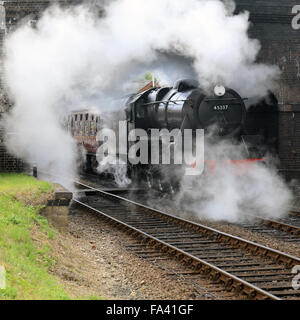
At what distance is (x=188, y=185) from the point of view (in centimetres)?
1058

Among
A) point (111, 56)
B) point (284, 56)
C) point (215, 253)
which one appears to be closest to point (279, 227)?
point (215, 253)

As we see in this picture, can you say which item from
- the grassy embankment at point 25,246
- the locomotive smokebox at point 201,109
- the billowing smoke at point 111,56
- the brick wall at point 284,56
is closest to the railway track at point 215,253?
the grassy embankment at point 25,246

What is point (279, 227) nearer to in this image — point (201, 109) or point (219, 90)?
point (201, 109)

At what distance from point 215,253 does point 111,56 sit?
23.7 feet

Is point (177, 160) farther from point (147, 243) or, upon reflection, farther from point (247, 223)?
point (147, 243)

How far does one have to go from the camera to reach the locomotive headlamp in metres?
10.7

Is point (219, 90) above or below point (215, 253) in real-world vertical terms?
above

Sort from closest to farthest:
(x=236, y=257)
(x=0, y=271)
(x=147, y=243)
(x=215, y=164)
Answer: (x=0, y=271) < (x=236, y=257) < (x=147, y=243) < (x=215, y=164)

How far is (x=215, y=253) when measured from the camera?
7.30 metres

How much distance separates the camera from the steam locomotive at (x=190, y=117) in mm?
10641

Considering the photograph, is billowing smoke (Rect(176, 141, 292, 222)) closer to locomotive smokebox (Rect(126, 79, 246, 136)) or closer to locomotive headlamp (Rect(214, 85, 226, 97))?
locomotive smokebox (Rect(126, 79, 246, 136))

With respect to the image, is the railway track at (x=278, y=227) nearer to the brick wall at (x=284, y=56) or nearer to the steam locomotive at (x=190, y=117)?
the steam locomotive at (x=190, y=117)
